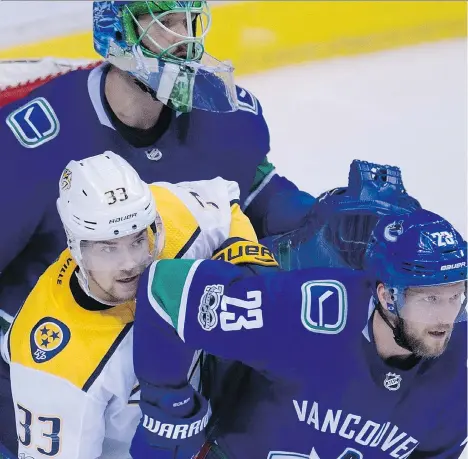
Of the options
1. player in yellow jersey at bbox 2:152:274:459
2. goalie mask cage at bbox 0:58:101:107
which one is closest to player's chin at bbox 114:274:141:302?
player in yellow jersey at bbox 2:152:274:459

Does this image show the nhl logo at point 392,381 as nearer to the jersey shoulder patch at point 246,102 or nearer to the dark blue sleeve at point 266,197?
the dark blue sleeve at point 266,197

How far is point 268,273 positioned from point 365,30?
186 centimetres

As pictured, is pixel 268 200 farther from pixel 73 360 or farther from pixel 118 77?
pixel 73 360

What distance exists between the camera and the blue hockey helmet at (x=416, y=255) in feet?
4.54

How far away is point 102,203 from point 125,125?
1.25 ft

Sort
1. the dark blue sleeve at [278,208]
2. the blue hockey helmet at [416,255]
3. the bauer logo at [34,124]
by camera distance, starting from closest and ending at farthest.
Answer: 1. the blue hockey helmet at [416,255]
2. the bauer logo at [34,124]
3. the dark blue sleeve at [278,208]

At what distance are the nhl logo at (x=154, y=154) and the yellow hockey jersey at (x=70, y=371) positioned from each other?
250mm

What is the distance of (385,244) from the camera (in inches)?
56.6

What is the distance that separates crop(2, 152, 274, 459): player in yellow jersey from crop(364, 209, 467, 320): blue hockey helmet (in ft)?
1.07

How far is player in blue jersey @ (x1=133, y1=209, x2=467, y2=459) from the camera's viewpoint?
5.03ft

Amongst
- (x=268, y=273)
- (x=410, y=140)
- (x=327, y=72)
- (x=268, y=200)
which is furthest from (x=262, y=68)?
(x=268, y=273)

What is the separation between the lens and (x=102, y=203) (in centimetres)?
151

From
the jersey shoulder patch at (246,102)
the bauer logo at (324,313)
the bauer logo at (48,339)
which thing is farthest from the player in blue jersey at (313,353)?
the jersey shoulder patch at (246,102)

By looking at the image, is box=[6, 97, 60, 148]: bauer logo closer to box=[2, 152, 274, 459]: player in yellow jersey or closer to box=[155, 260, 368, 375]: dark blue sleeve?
box=[2, 152, 274, 459]: player in yellow jersey
